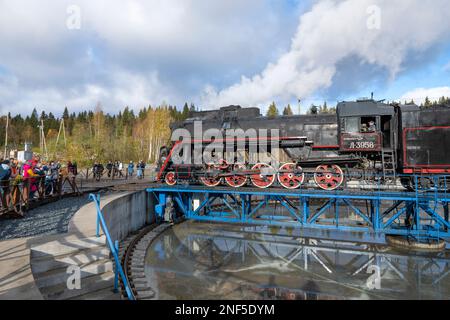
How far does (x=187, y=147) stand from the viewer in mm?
14344

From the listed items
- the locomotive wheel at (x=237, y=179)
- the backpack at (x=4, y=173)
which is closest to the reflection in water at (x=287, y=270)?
the locomotive wheel at (x=237, y=179)

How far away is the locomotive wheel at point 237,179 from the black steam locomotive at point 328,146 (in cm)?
5

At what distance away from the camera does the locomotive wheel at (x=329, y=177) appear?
37.7ft

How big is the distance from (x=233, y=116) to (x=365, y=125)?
5752 millimetres

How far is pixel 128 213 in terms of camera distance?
13.1 m

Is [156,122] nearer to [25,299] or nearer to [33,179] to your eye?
[33,179]

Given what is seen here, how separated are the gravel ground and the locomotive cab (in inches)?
408

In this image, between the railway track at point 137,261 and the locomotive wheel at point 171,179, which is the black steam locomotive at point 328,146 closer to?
the locomotive wheel at point 171,179

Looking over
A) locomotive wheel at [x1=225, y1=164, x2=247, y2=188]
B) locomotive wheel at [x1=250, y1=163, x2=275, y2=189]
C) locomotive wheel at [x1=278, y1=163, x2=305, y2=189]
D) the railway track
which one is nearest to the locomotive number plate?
locomotive wheel at [x1=278, y1=163, x2=305, y2=189]

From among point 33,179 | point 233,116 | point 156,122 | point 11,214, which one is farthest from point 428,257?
point 156,122

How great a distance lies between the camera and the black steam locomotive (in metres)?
10.8

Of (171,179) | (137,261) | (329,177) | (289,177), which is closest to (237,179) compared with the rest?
(289,177)

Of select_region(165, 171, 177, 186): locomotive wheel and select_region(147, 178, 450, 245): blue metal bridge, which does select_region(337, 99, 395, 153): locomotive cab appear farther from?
select_region(165, 171, 177, 186): locomotive wheel

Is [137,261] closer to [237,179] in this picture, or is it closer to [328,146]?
[237,179]
